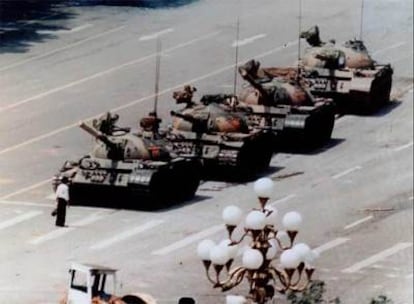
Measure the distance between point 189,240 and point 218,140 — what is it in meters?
4.02

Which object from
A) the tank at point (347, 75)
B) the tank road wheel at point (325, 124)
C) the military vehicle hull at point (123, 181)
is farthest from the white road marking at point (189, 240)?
the tank at point (347, 75)

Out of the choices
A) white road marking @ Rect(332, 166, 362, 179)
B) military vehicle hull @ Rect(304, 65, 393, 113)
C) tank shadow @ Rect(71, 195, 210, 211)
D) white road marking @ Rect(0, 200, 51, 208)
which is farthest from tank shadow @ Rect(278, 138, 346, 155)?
white road marking @ Rect(0, 200, 51, 208)

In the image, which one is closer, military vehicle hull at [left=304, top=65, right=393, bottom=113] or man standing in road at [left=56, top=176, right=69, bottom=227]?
man standing in road at [left=56, top=176, right=69, bottom=227]

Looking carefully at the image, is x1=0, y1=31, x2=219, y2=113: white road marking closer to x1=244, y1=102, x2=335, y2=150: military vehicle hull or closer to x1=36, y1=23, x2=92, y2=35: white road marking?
x1=36, y1=23, x2=92, y2=35: white road marking

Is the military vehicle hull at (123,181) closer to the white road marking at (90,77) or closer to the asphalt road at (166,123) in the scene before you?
the asphalt road at (166,123)

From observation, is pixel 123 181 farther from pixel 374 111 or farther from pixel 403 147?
pixel 374 111

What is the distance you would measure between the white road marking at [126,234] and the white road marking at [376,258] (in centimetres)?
349

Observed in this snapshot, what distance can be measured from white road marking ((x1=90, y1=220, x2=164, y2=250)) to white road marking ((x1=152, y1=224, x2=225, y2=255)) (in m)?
0.79

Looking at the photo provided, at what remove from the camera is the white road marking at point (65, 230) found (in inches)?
1257

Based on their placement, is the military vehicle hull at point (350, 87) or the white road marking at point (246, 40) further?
the white road marking at point (246, 40)

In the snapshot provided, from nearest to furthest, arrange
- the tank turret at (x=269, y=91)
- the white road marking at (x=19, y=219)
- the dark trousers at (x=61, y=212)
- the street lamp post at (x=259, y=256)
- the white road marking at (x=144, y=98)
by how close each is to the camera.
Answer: the street lamp post at (x=259, y=256) → the white road marking at (x=19, y=219) → the dark trousers at (x=61, y=212) → the white road marking at (x=144, y=98) → the tank turret at (x=269, y=91)

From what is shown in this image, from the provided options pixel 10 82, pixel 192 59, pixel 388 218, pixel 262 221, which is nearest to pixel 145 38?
pixel 192 59

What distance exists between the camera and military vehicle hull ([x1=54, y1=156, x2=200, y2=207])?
33.7 m

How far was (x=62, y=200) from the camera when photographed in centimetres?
3319
